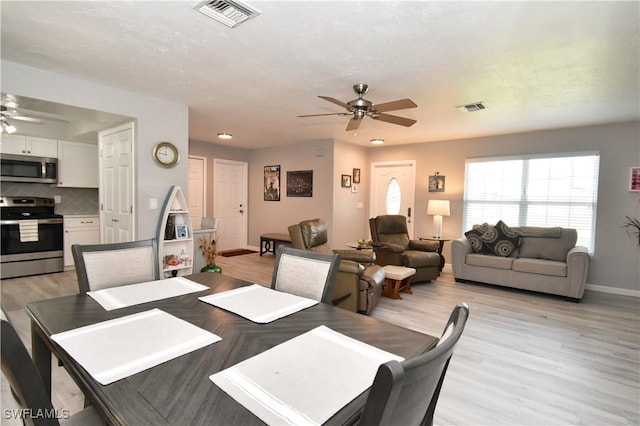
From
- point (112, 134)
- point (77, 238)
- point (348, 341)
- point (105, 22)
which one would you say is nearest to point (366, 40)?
point (105, 22)

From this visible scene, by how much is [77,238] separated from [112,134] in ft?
7.49

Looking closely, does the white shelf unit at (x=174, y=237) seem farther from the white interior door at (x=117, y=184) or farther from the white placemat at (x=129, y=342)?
the white placemat at (x=129, y=342)

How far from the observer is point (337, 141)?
6117mm

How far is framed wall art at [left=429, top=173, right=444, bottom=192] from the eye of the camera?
6.07m

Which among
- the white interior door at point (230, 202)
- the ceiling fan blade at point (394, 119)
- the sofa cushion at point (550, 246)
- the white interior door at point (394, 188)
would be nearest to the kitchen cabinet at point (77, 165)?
the white interior door at point (230, 202)

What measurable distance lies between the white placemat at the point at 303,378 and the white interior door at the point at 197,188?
600cm

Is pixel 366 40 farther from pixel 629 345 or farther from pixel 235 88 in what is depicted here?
pixel 629 345

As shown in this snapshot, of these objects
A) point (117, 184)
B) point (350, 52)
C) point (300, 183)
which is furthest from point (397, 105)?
point (300, 183)

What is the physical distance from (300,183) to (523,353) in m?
4.78

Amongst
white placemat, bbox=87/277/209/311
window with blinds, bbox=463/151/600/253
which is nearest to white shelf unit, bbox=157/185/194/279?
white placemat, bbox=87/277/209/311

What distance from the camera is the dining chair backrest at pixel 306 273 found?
1771 mm

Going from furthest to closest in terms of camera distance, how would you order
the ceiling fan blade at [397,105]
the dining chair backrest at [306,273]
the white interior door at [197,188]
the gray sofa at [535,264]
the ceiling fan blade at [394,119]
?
the white interior door at [197,188] → the gray sofa at [535,264] → the ceiling fan blade at [394,119] → the ceiling fan blade at [397,105] → the dining chair backrest at [306,273]

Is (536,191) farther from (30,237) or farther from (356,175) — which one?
(30,237)

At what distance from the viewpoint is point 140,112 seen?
3.60 m
